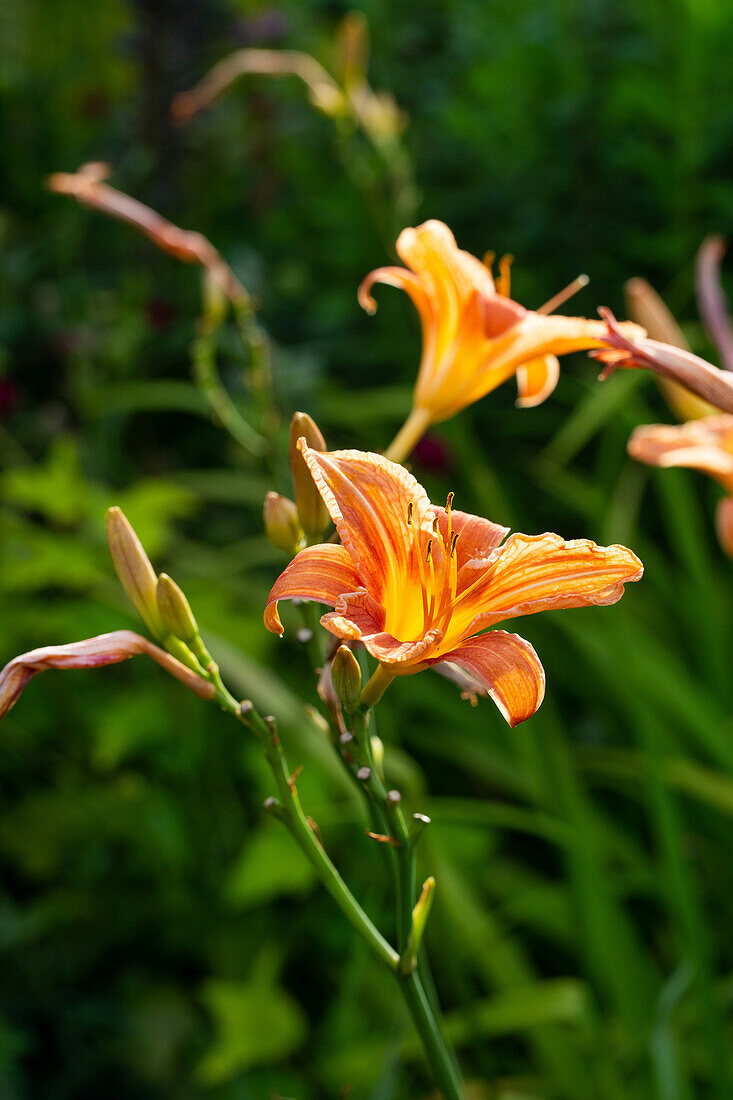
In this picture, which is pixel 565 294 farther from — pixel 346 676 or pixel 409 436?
pixel 346 676

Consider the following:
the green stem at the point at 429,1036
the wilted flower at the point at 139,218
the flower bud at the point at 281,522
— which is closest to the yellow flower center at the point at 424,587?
the flower bud at the point at 281,522

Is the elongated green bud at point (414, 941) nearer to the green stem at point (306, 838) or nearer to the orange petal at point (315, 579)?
the green stem at point (306, 838)

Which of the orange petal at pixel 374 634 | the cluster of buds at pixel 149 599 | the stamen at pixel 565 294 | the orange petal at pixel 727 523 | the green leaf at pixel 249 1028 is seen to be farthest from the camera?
the green leaf at pixel 249 1028

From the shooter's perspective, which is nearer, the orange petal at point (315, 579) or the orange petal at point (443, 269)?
the orange petal at point (315, 579)

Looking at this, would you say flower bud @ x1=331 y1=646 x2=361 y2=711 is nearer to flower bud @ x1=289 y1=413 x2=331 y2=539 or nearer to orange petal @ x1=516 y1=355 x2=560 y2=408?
flower bud @ x1=289 y1=413 x2=331 y2=539

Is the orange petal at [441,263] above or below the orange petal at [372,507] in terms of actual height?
above

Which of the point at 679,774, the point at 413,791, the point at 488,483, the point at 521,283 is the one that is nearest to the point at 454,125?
the point at 521,283

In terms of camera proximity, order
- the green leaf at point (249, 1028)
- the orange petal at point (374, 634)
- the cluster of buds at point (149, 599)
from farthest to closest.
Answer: the green leaf at point (249, 1028), the cluster of buds at point (149, 599), the orange petal at point (374, 634)
